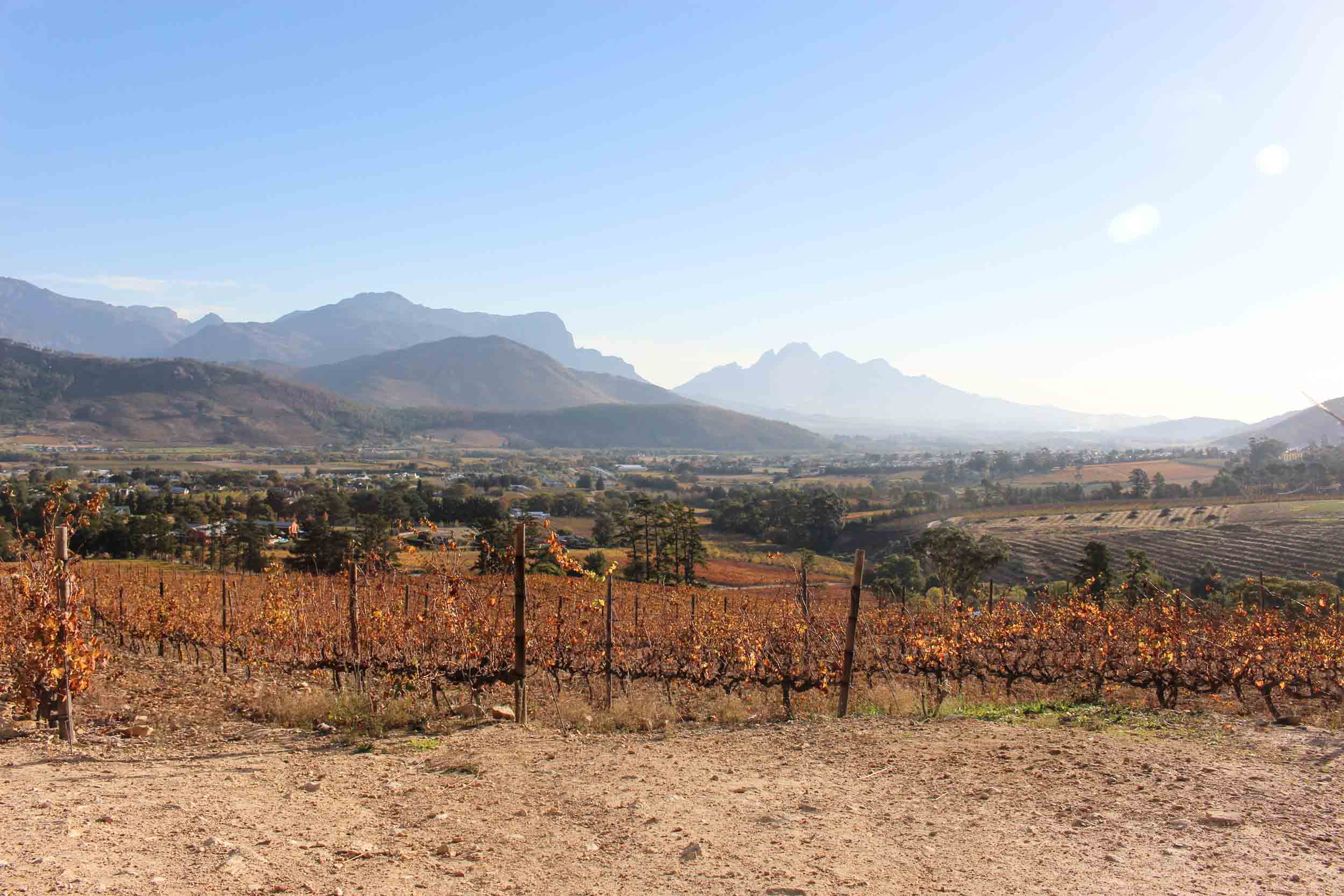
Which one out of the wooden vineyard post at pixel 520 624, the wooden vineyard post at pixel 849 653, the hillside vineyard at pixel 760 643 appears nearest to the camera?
the wooden vineyard post at pixel 520 624

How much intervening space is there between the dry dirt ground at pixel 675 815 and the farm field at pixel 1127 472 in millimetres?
86584

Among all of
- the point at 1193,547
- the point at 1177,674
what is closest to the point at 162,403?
the point at 1193,547

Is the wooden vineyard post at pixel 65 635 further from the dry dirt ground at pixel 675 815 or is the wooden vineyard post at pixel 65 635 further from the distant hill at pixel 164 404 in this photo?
the distant hill at pixel 164 404

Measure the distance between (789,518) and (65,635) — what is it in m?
62.6

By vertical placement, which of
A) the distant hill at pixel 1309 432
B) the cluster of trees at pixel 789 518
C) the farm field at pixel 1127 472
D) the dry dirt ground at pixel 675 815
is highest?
the distant hill at pixel 1309 432

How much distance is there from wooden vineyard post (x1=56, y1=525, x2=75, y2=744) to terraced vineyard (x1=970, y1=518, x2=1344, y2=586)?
43.5 metres

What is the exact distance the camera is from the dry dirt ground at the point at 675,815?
159 inches

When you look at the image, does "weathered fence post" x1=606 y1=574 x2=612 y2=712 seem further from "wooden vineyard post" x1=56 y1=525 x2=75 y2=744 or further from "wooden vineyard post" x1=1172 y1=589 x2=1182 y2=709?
"wooden vineyard post" x1=1172 y1=589 x2=1182 y2=709

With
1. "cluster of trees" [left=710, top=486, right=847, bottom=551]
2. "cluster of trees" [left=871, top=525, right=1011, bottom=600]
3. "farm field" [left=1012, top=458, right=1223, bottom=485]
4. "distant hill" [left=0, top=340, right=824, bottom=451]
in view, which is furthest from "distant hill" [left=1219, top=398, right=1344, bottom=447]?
"distant hill" [left=0, top=340, right=824, bottom=451]

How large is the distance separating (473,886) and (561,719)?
3.89 meters

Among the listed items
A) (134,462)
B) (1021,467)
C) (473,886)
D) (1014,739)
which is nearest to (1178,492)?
(1021,467)

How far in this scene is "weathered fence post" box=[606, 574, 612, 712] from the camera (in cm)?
859

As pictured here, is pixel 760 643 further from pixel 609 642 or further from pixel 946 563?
pixel 946 563

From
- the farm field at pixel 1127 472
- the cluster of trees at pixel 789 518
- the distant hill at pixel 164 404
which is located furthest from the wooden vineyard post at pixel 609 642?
the distant hill at pixel 164 404
